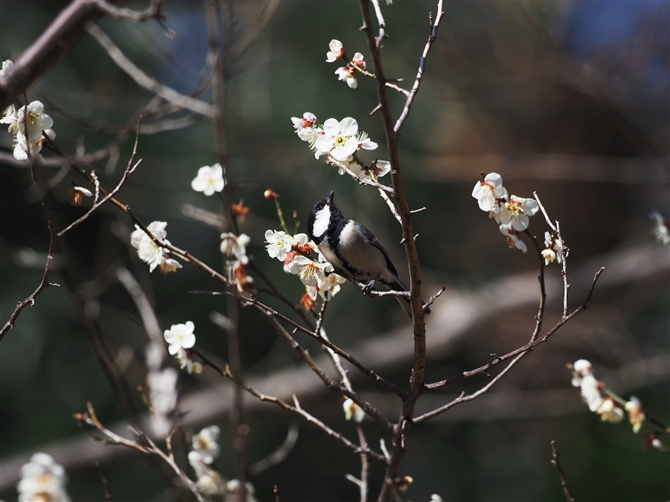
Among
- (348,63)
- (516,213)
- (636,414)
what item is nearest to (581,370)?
(636,414)

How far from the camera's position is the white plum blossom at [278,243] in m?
1.55

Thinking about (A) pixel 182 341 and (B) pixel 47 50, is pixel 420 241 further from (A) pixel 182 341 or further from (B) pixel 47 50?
(B) pixel 47 50

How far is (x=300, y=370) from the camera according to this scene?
4.78 m

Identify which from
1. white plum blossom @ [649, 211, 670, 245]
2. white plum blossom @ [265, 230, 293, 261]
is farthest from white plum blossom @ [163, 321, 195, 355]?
white plum blossom @ [649, 211, 670, 245]

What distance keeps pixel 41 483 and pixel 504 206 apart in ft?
4.48

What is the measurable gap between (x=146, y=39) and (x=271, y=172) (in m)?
2.13

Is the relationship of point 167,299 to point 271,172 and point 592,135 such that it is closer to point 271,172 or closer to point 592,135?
point 271,172

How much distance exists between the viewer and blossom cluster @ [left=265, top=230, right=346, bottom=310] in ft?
5.13

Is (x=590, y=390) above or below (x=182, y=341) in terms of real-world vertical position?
above

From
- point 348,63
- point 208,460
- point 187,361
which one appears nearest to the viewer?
point 348,63

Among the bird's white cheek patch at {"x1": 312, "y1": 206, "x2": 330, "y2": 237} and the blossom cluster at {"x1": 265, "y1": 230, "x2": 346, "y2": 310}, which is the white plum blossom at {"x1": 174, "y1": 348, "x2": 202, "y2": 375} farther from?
the bird's white cheek patch at {"x1": 312, "y1": 206, "x2": 330, "y2": 237}

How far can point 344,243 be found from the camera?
2.37 metres

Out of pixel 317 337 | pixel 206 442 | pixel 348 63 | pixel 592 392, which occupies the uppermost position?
pixel 348 63

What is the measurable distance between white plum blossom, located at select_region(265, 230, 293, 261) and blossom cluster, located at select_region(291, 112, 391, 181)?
0.23 metres
